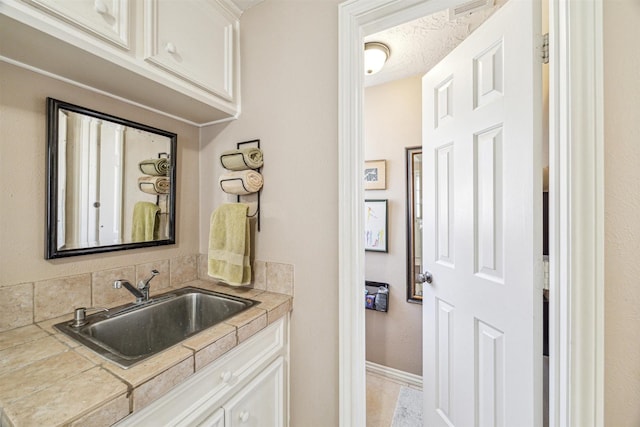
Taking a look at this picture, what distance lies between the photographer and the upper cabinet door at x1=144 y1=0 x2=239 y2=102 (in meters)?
1.01

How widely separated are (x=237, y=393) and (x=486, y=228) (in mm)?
1163

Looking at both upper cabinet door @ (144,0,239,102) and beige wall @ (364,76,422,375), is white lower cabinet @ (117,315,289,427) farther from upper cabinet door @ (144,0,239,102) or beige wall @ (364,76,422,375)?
upper cabinet door @ (144,0,239,102)

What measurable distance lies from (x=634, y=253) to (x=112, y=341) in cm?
176

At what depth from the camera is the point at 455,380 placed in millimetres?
1190

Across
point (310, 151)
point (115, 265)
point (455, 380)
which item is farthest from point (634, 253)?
point (115, 265)

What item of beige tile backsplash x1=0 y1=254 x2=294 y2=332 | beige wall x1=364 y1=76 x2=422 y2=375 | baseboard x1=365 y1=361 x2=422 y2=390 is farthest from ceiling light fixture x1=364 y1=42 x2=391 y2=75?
baseboard x1=365 y1=361 x2=422 y2=390

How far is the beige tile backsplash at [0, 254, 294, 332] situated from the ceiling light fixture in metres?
1.42

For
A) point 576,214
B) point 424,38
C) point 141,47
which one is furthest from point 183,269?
point 424,38

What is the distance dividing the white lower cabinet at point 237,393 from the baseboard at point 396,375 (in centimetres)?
108

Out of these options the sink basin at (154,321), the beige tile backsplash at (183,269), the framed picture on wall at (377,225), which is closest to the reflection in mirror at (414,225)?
the framed picture on wall at (377,225)

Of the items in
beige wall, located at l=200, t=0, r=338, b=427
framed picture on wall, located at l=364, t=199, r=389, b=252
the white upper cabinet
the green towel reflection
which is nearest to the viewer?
the white upper cabinet

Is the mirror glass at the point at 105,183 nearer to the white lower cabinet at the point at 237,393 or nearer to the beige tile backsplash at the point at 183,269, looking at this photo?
the beige tile backsplash at the point at 183,269

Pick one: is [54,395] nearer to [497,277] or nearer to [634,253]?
[497,277]

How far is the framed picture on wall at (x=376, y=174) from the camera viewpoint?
6.66 feet
